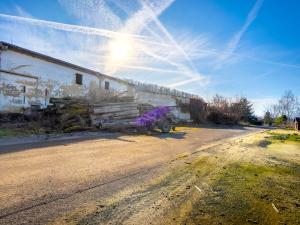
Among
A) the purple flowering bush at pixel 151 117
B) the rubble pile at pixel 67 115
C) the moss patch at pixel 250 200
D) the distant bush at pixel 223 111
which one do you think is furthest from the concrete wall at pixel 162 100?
the moss patch at pixel 250 200

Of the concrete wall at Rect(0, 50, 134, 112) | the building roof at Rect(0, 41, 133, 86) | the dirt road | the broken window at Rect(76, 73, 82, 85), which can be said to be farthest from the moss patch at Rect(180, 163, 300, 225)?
the broken window at Rect(76, 73, 82, 85)

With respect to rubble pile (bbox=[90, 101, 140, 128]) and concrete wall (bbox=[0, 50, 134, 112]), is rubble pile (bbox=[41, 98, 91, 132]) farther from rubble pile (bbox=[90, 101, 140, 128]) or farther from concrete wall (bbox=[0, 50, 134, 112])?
concrete wall (bbox=[0, 50, 134, 112])

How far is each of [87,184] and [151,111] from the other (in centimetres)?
1199

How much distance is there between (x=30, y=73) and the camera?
16641 mm

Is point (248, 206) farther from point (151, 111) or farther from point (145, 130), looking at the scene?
point (151, 111)

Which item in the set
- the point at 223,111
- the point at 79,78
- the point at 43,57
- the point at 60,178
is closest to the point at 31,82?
the point at 43,57

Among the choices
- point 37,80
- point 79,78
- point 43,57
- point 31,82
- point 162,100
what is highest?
point 43,57

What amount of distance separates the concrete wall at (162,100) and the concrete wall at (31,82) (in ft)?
32.4

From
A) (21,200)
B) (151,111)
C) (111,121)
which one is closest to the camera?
(21,200)

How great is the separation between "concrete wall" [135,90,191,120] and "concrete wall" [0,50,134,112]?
987 cm

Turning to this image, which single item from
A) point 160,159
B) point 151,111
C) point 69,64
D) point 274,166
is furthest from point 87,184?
point 69,64

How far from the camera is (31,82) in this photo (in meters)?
16.8

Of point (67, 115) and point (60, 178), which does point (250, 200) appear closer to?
point (60, 178)

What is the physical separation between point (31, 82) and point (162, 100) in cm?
1928
